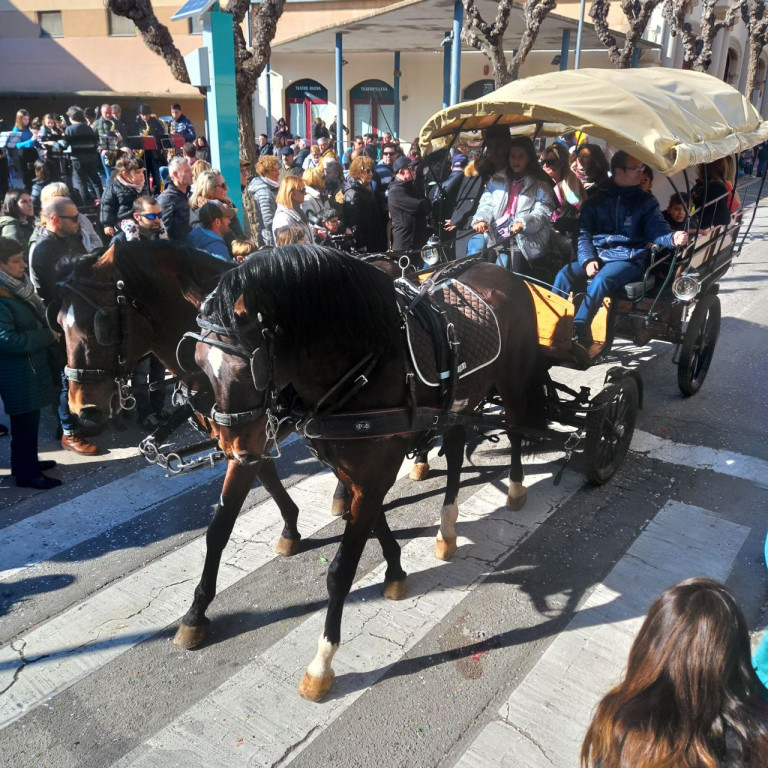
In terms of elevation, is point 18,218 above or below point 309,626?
above

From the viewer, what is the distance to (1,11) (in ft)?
91.5

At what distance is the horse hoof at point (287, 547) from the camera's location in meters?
4.18

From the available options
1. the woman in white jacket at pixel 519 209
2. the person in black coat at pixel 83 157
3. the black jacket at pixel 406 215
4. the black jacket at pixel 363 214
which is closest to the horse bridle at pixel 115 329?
the woman in white jacket at pixel 519 209

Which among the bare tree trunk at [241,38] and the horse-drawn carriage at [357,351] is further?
the bare tree trunk at [241,38]

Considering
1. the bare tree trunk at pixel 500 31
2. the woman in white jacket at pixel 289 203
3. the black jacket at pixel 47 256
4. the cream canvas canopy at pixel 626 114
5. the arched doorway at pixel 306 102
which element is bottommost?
the black jacket at pixel 47 256

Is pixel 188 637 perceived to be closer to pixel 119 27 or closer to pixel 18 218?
pixel 18 218

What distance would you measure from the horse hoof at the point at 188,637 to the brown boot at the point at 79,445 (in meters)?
2.59

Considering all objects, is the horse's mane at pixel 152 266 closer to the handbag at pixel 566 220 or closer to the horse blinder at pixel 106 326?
the horse blinder at pixel 106 326

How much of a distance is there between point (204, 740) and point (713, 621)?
2.19 m

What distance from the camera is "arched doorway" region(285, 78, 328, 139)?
26.6 meters

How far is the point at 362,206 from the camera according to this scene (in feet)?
A: 30.7

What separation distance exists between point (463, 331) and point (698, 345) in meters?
3.74

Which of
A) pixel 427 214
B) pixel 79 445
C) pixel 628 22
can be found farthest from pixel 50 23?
pixel 79 445

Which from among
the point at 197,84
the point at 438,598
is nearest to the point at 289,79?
the point at 197,84
